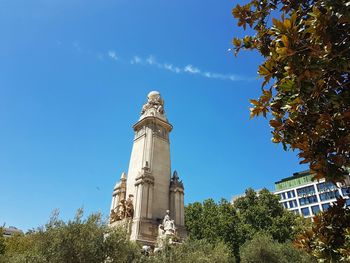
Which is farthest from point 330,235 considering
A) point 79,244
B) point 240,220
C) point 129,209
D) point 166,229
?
point 240,220

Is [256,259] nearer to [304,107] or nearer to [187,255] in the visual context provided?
[187,255]

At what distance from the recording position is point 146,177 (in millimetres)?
23641

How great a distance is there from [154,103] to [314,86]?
26.4m

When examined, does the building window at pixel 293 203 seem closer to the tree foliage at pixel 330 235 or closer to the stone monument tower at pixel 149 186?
the stone monument tower at pixel 149 186

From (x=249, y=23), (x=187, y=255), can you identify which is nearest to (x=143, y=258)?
(x=187, y=255)

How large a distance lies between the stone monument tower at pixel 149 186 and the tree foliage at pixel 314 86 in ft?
60.2

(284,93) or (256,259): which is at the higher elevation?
(256,259)

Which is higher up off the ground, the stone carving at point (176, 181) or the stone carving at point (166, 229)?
the stone carving at point (176, 181)

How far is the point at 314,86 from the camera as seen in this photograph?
143 inches

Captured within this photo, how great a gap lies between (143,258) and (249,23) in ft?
43.1

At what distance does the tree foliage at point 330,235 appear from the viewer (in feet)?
14.8

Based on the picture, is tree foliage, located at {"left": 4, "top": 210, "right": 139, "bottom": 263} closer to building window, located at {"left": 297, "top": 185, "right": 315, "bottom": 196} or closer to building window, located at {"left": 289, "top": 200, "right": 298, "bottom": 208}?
building window, located at {"left": 297, "top": 185, "right": 315, "bottom": 196}

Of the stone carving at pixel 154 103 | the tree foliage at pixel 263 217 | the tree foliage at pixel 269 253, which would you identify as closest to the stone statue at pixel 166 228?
the tree foliage at pixel 269 253

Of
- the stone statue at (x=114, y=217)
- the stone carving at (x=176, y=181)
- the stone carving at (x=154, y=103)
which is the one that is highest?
the stone carving at (x=154, y=103)
